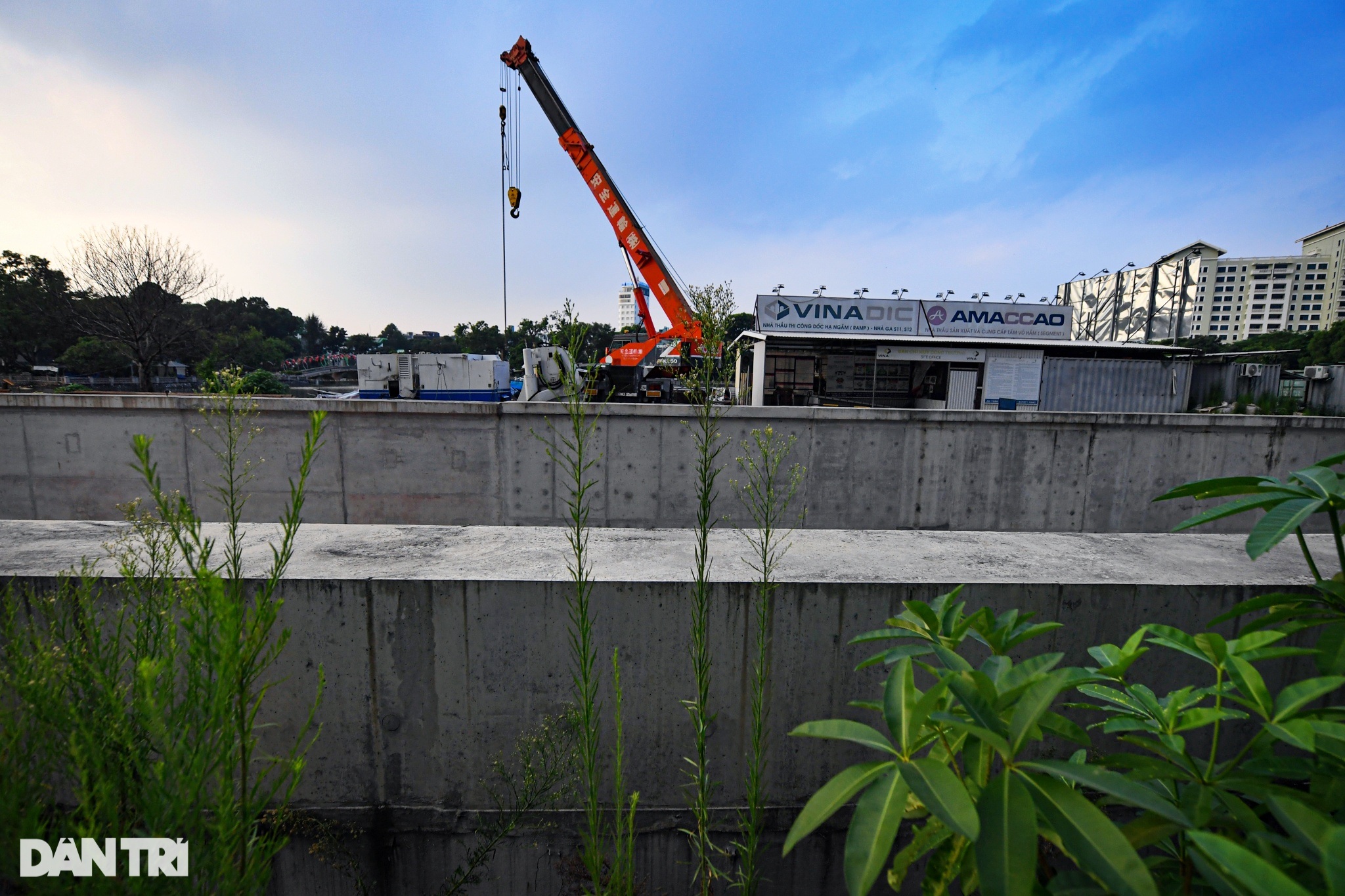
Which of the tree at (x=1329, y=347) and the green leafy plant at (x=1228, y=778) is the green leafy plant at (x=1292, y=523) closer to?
the green leafy plant at (x=1228, y=778)

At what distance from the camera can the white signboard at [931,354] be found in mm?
15250

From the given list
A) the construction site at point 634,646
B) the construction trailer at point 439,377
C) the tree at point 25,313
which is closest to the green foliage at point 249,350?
the tree at point 25,313

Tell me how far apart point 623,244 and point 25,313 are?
173 feet

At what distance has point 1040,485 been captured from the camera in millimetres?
7195

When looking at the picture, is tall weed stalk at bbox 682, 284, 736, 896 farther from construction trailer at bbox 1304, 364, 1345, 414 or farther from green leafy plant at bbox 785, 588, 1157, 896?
construction trailer at bbox 1304, 364, 1345, 414

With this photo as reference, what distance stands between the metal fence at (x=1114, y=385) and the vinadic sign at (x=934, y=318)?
201 inches

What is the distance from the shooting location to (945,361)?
51.4 feet

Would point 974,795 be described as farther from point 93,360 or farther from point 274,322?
point 274,322

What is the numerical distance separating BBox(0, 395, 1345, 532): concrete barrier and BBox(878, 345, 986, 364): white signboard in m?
8.45

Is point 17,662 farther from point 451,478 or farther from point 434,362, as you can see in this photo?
point 434,362

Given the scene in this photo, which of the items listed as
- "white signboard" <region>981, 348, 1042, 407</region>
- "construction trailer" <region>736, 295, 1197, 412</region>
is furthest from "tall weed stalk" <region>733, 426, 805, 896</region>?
"white signboard" <region>981, 348, 1042, 407</region>

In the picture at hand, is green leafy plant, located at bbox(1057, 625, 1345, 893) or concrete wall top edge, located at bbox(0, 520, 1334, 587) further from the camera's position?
concrete wall top edge, located at bbox(0, 520, 1334, 587)

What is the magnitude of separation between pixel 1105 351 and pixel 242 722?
2125 cm

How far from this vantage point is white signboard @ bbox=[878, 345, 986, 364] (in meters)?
15.2
